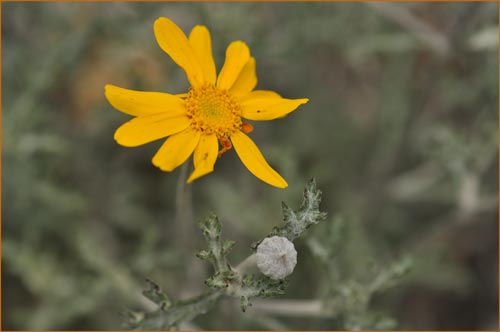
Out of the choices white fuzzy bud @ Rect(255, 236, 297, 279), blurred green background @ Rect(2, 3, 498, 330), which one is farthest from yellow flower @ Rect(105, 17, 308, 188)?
blurred green background @ Rect(2, 3, 498, 330)

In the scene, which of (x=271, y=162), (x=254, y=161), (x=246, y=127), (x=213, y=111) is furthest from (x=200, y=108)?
(x=271, y=162)

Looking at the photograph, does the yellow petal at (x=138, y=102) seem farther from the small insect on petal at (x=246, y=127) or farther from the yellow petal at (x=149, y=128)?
the small insect on petal at (x=246, y=127)

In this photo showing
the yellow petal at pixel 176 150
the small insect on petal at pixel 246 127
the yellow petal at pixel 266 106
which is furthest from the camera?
the small insect on petal at pixel 246 127

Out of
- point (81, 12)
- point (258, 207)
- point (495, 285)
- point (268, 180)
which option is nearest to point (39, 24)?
point (81, 12)

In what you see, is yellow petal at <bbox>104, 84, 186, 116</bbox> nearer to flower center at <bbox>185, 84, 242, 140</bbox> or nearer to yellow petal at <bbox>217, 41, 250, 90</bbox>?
flower center at <bbox>185, 84, 242, 140</bbox>

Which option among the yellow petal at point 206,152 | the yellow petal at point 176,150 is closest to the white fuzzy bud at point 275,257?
the yellow petal at point 206,152

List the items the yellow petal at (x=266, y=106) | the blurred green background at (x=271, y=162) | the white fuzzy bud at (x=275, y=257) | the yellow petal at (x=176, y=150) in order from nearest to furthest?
the white fuzzy bud at (x=275, y=257) → the yellow petal at (x=176, y=150) → the yellow petal at (x=266, y=106) → the blurred green background at (x=271, y=162)

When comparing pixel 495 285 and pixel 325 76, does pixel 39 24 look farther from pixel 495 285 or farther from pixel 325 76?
pixel 495 285
